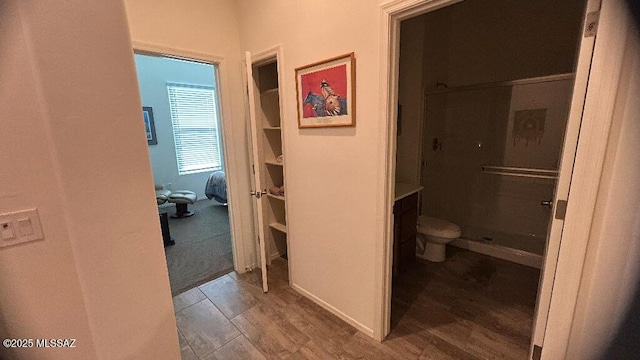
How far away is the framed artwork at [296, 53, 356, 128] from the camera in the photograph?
4.99ft

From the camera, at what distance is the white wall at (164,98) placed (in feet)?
14.8

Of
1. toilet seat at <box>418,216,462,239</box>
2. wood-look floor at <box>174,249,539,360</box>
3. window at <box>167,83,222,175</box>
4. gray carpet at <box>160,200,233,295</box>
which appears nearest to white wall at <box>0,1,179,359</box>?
wood-look floor at <box>174,249,539,360</box>

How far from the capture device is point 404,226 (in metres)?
2.30

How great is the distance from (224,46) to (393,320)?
265 cm

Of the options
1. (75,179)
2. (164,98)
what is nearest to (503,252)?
(75,179)

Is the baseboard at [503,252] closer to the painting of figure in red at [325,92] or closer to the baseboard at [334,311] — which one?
the baseboard at [334,311]

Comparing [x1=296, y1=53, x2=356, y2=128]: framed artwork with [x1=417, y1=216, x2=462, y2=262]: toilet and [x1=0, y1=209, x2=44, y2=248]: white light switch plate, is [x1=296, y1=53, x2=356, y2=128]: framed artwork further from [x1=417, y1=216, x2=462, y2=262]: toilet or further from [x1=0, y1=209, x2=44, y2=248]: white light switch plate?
[x1=417, y1=216, x2=462, y2=262]: toilet

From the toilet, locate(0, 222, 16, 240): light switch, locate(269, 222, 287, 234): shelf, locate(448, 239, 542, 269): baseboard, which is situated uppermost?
locate(0, 222, 16, 240): light switch

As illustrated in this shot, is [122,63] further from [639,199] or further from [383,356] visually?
[383,356]

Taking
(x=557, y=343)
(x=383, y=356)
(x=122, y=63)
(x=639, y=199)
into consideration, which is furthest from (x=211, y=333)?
(x=639, y=199)

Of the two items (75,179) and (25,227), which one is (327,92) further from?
(25,227)

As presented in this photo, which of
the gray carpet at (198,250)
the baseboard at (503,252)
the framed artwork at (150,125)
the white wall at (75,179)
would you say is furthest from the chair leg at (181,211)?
the baseboard at (503,252)

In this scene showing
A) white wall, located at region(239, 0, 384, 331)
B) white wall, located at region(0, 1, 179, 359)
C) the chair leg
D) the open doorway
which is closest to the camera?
white wall, located at region(0, 1, 179, 359)

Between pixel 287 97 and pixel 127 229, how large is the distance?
1.35m
